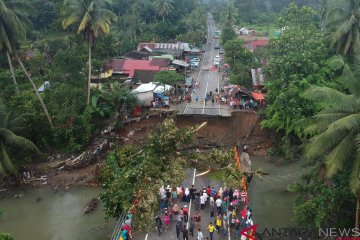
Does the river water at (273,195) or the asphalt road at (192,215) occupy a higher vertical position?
the asphalt road at (192,215)

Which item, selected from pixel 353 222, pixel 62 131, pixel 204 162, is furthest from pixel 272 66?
pixel 62 131

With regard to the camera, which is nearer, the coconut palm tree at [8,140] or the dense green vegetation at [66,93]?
the coconut palm tree at [8,140]

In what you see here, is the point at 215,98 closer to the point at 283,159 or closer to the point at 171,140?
the point at 283,159

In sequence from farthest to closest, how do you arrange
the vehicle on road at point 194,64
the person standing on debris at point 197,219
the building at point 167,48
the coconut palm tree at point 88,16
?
the building at point 167,48
the vehicle on road at point 194,64
the coconut palm tree at point 88,16
the person standing on debris at point 197,219

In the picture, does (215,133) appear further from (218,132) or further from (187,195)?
(187,195)

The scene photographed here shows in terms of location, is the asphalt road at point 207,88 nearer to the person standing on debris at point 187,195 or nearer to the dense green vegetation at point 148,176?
the dense green vegetation at point 148,176

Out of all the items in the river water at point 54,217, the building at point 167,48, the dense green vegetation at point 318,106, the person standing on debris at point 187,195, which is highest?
the dense green vegetation at point 318,106

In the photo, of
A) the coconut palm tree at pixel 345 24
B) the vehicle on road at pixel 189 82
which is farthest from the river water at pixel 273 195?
the vehicle on road at pixel 189 82
